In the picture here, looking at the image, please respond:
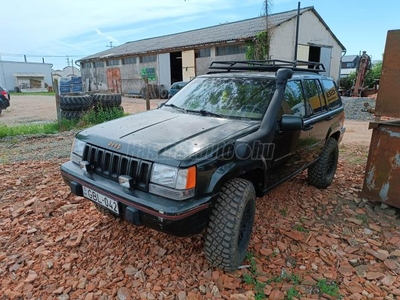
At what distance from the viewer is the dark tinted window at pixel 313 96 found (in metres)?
3.70

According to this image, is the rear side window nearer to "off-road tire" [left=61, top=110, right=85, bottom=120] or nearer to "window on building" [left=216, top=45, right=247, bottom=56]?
"off-road tire" [left=61, top=110, right=85, bottom=120]

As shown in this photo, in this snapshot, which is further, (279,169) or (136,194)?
(279,169)

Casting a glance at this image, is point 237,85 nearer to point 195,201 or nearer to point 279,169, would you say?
point 279,169

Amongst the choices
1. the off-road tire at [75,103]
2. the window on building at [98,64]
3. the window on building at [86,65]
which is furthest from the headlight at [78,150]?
the window on building at [86,65]

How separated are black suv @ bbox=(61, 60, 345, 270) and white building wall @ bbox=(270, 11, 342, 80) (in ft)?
49.7

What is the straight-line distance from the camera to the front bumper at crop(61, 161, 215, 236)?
81.2 inches

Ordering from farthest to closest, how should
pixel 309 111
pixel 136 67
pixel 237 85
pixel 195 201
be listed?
pixel 136 67 → pixel 309 111 → pixel 237 85 → pixel 195 201

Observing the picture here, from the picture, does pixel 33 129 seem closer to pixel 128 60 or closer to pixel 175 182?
pixel 175 182

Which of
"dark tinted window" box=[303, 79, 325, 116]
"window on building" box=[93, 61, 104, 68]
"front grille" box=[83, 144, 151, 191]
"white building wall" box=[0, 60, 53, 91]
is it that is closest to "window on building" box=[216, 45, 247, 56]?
"dark tinted window" box=[303, 79, 325, 116]

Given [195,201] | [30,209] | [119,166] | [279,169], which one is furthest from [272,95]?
[30,209]

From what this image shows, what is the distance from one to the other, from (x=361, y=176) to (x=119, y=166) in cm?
417

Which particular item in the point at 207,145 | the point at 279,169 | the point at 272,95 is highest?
the point at 272,95

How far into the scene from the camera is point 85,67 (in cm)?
3306

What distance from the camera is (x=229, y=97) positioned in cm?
324
